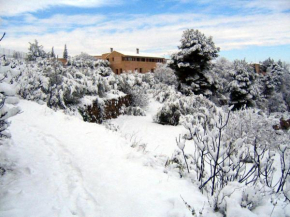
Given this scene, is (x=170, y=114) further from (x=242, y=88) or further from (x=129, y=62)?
(x=129, y=62)

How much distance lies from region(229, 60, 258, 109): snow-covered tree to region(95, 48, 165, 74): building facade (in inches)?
719

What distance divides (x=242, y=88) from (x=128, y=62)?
802 inches

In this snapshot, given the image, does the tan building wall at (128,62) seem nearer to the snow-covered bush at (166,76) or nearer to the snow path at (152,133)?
the snow-covered bush at (166,76)

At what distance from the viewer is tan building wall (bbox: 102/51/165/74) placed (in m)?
38.0

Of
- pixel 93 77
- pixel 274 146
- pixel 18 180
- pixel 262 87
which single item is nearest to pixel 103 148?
pixel 18 180

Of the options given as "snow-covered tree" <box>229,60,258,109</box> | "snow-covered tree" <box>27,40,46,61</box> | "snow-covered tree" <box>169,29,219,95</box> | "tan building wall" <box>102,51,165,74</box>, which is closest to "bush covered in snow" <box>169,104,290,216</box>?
"snow-covered tree" <box>169,29,219,95</box>

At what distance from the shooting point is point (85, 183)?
3361mm

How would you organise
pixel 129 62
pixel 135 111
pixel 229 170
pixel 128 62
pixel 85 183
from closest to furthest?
pixel 229 170, pixel 85 183, pixel 135 111, pixel 128 62, pixel 129 62

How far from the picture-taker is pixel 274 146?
27.7 feet

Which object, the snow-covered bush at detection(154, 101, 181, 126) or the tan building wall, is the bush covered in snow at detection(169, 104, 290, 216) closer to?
the snow-covered bush at detection(154, 101, 181, 126)

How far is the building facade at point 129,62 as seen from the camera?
3794 centimetres

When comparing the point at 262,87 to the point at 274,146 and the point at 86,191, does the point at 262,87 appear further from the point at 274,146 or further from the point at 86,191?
the point at 86,191

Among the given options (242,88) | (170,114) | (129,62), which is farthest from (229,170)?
(129,62)

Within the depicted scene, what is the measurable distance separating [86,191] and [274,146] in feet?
25.5
